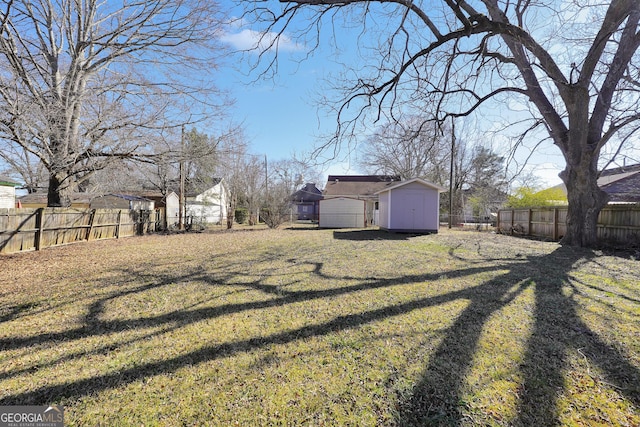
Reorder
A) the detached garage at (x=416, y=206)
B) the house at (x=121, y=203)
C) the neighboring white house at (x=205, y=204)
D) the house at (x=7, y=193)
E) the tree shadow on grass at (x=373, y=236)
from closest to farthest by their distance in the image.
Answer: the tree shadow on grass at (x=373, y=236) → the house at (x=7, y=193) → the detached garage at (x=416, y=206) → the house at (x=121, y=203) → the neighboring white house at (x=205, y=204)

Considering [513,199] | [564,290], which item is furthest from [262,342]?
[513,199]

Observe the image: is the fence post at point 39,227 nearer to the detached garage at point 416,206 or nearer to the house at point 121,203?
the house at point 121,203

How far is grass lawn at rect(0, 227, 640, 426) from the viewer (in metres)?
1.87

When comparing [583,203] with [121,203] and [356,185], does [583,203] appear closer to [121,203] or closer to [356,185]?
[356,185]

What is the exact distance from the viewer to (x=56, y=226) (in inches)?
366

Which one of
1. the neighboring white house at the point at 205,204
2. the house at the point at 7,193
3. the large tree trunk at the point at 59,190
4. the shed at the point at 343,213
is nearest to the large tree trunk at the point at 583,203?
the shed at the point at 343,213

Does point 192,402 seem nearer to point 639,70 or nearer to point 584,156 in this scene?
point 639,70

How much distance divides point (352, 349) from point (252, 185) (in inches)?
854

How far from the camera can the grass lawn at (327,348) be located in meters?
1.87

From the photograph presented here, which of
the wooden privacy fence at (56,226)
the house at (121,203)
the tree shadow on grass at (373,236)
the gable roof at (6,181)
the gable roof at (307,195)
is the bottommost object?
the tree shadow on grass at (373,236)

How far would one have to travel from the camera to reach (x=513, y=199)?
17.5 metres

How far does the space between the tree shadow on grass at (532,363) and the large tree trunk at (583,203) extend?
6527 millimetres

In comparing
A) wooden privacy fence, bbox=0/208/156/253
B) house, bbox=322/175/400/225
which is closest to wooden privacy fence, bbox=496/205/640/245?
house, bbox=322/175/400/225

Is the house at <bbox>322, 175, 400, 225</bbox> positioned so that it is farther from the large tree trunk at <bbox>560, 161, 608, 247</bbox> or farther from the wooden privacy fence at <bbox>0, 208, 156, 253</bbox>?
the large tree trunk at <bbox>560, 161, 608, 247</bbox>
